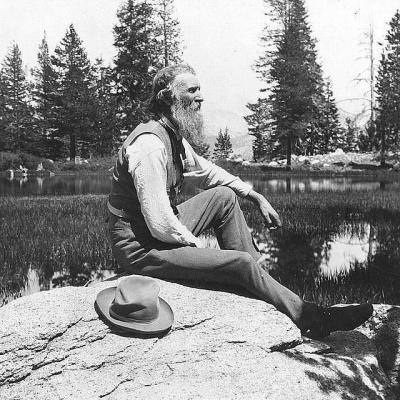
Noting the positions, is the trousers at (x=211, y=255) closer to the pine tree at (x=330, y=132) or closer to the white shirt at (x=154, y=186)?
the white shirt at (x=154, y=186)

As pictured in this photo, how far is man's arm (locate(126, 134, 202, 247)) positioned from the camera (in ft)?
10.5

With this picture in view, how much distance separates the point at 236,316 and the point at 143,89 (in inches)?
1668

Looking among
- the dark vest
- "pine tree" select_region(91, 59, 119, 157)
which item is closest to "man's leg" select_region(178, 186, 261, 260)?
the dark vest

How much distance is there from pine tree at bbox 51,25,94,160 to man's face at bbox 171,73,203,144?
149 ft

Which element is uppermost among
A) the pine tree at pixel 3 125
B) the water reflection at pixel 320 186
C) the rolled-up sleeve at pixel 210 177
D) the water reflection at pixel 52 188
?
the pine tree at pixel 3 125

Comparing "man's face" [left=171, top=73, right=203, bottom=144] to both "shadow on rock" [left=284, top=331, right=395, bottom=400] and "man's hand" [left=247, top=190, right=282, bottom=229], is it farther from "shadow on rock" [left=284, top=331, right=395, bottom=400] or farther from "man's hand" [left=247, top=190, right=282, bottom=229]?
"shadow on rock" [left=284, top=331, right=395, bottom=400]

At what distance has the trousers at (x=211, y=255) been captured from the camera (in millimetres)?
3396

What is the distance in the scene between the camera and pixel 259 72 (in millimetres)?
40969

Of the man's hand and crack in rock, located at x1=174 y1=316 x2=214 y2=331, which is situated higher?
the man's hand

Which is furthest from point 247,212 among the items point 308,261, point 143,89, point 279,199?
point 143,89

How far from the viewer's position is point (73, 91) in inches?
1881

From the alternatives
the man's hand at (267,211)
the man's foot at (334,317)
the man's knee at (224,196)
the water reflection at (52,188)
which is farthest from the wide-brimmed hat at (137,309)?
the water reflection at (52,188)

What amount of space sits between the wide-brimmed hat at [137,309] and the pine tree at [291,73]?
120 feet

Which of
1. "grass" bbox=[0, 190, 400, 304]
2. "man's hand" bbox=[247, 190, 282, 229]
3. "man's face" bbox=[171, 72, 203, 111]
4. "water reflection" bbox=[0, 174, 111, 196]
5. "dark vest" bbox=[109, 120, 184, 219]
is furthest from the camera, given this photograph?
"water reflection" bbox=[0, 174, 111, 196]
